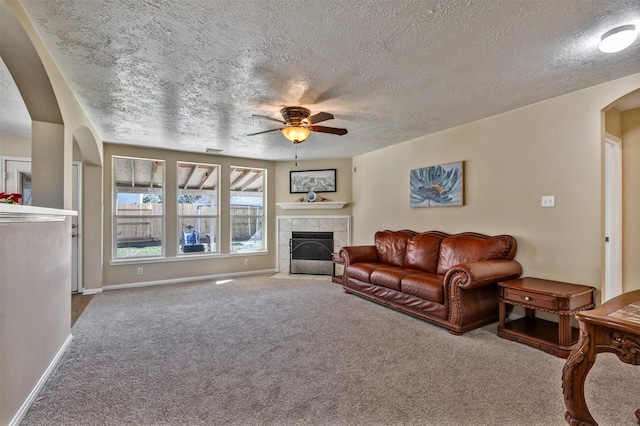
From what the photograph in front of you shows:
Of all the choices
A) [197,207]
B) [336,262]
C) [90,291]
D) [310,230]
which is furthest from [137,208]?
[336,262]

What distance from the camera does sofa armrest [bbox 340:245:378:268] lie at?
4.86 metres

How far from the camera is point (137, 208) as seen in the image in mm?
5402

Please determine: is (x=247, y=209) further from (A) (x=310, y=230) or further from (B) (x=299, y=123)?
(B) (x=299, y=123)

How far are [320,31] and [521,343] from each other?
10.4 feet

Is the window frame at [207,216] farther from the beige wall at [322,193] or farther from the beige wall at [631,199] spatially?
the beige wall at [631,199]

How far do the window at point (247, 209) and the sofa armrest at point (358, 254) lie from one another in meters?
2.34

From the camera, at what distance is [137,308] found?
4004 mm

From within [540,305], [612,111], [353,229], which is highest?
[612,111]

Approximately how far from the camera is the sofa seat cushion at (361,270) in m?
4.33

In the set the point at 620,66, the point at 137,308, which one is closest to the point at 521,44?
the point at 620,66

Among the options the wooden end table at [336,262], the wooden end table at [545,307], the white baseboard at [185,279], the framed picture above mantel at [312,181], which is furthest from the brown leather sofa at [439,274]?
the white baseboard at [185,279]

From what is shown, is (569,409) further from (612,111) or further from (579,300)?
(612,111)

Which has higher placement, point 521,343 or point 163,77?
point 163,77

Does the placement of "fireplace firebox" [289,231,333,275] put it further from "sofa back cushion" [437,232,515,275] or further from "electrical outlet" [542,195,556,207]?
"electrical outlet" [542,195,556,207]
